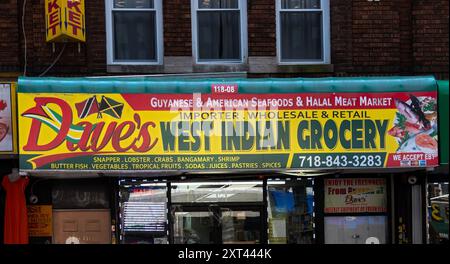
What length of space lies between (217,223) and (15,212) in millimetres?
2929

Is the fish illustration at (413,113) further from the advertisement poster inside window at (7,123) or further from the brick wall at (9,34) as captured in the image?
the brick wall at (9,34)

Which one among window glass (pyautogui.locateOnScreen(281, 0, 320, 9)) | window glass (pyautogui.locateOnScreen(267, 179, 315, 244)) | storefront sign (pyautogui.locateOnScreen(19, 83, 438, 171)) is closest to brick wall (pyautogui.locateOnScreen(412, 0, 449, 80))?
storefront sign (pyautogui.locateOnScreen(19, 83, 438, 171))

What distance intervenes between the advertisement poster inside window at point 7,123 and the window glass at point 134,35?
1.68 metres

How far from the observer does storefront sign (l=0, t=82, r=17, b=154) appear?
7969 mm

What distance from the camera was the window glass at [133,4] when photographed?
878 cm

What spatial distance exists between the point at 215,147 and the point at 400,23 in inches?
138

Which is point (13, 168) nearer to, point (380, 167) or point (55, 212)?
point (55, 212)

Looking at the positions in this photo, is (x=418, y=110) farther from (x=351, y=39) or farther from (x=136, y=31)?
(x=136, y=31)

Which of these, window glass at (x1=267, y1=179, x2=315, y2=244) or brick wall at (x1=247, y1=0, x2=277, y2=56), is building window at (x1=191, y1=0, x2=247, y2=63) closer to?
brick wall at (x1=247, y1=0, x2=277, y2=56)

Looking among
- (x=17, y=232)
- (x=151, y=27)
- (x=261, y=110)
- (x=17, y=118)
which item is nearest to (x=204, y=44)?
(x=151, y=27)

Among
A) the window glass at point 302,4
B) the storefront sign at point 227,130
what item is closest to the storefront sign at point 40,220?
the storefront sign at point 227,130

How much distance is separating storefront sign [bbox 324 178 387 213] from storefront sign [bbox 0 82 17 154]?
459 cm

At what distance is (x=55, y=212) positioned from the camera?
8719 mm

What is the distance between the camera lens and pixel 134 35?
883 cm
